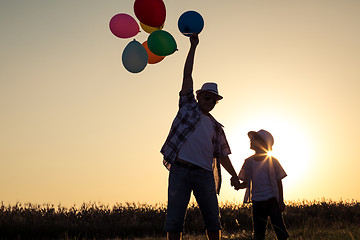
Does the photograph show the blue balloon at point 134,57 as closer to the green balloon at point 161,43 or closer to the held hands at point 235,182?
the green balloon at point 161,43

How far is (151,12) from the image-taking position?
590 cm

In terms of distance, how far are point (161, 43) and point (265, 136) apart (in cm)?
213

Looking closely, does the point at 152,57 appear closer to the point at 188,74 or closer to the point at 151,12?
the point at 151,12

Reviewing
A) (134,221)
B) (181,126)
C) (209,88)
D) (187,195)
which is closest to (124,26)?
(209,88)

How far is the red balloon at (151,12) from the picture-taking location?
590 centimetres

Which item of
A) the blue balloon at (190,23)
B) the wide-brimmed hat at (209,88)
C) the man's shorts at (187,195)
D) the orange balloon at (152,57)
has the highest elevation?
the blue balloon at (190,23)

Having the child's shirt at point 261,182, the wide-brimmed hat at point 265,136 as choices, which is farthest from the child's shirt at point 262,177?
the wide-brimmed hat at point 265,136

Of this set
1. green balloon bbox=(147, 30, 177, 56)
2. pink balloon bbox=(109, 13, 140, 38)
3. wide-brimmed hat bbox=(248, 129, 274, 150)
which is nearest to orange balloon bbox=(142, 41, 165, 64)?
pink balloon bbox=(109, 13, 140, 38)

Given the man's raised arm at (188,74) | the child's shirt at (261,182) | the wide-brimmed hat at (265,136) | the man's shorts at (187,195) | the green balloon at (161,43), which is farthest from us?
the wide-brimmed hat at (265,136)

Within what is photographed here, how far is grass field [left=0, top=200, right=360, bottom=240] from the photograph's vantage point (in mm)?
9422

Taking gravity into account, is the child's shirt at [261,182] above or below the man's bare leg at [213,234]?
above

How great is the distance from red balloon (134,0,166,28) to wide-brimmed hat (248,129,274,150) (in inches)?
84.0

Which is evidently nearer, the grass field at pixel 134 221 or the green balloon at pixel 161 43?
the green balloon at pixel 161 43

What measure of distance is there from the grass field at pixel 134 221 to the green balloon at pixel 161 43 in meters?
3.67
